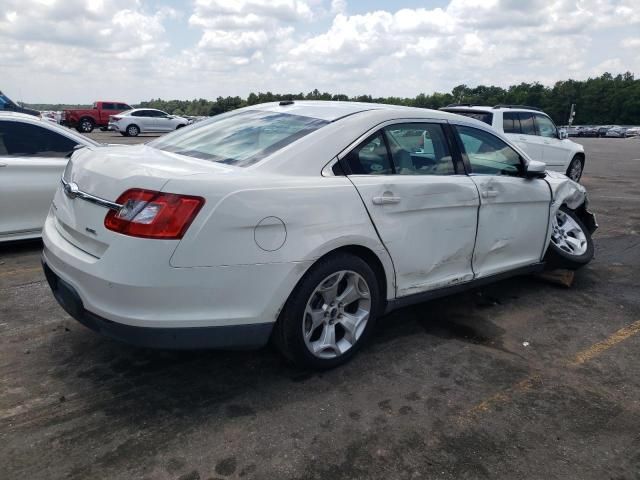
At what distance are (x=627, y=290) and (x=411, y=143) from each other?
113 inches

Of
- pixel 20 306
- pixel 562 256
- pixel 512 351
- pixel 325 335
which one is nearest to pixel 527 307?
pixel 562 256

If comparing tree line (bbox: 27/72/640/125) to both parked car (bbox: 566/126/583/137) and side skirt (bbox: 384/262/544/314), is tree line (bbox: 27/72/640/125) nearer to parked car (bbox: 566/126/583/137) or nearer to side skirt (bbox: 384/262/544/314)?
parked car (bbox: 566/126/583/137)

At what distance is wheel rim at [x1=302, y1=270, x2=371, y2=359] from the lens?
315cm

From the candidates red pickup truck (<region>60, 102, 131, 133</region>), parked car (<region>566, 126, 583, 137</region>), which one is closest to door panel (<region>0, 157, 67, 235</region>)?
red pickup truck (<region>60, 102, 131, 133</region>)

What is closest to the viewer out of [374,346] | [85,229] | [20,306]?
[85,229]

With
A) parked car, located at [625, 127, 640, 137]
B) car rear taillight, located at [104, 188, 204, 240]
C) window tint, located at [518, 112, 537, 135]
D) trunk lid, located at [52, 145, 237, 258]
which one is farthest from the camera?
parked car, located at [625, 127, 640, 137]

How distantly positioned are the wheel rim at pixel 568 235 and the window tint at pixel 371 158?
7.91ft

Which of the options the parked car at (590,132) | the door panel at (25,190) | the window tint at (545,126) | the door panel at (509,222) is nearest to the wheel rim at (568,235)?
the door panel at (509,222)

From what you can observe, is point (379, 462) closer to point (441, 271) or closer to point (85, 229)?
point (441, 271)

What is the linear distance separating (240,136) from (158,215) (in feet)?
3.54

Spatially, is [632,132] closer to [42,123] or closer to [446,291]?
[446,291]

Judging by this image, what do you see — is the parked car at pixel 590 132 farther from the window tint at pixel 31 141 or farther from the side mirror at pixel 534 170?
the window tint at pixel 31 141

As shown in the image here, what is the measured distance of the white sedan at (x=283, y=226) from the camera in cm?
263

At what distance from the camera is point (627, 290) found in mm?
5086
